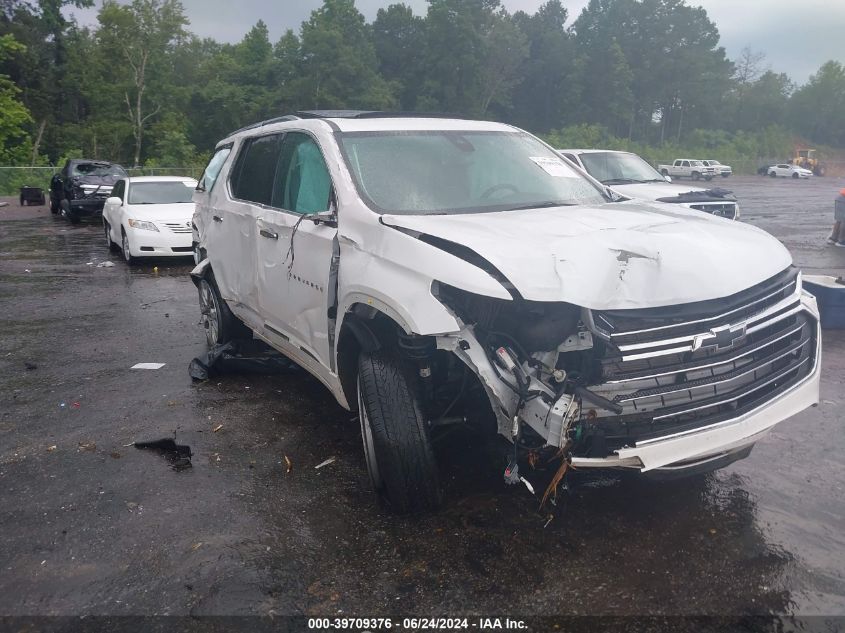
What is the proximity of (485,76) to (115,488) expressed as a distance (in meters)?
81.8

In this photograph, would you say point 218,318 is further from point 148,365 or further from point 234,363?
point 148,365

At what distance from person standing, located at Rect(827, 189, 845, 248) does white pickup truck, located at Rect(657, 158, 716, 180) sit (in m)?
43.2

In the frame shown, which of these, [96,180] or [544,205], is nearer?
[544,205]

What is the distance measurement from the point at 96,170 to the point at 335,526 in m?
21.5

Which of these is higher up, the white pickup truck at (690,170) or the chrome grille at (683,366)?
the white pickup truck at (690,170)

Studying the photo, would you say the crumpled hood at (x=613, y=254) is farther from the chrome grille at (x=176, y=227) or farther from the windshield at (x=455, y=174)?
the chrome grille at (x=176, y=227)

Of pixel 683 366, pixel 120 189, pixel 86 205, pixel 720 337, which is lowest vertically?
pixel 86 205

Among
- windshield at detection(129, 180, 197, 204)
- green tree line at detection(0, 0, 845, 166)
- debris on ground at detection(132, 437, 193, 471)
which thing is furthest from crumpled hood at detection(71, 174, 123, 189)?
green tree line at detection(0, 0, 845, 166)

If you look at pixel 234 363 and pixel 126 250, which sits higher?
pixel 126 250

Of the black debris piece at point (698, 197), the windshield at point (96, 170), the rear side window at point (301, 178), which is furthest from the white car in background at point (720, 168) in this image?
the rear side window at point (301, 178)

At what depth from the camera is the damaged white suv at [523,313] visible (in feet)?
9.75

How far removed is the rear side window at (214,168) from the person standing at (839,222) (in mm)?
10938

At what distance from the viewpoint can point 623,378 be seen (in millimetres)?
2955

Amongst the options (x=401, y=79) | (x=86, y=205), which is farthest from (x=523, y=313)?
(x=401, y=79)
